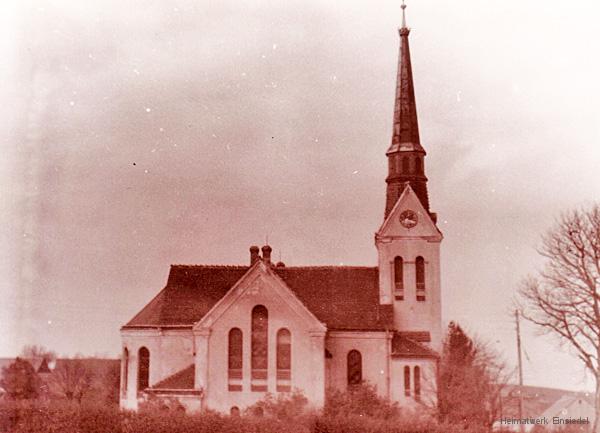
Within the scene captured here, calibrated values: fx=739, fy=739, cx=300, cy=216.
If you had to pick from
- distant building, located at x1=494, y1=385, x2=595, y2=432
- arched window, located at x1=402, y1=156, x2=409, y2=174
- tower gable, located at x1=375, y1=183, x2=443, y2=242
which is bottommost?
distant building, located at x1=494, y1=385, x2=595, y2=432

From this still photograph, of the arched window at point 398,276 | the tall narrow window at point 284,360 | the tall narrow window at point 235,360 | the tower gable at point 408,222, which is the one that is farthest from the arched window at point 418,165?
the tall narrow window at point 235,360

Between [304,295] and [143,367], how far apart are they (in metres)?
10.8

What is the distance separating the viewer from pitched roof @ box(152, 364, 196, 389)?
41.6m

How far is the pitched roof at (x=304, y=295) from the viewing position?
45.0m

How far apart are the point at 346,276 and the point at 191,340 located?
418 inches

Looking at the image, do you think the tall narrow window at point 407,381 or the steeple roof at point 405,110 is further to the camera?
the steeple roof at point 405,110

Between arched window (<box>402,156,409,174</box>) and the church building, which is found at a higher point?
arched window (<box>402,156,409,174</box>)

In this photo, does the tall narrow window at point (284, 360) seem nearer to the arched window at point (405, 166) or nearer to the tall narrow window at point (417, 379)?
the tall narrow window at point (417, 379)

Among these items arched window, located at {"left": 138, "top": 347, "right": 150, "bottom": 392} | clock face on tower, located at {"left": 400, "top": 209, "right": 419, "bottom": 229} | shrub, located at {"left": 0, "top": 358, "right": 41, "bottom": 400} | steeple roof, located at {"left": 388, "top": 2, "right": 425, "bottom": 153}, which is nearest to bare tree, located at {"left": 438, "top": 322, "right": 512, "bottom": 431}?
clock face on tower, located at {"left": 400, "top": 209, "right": 419, "bottom": 229}

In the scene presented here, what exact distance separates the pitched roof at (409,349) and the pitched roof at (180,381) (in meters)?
11.8

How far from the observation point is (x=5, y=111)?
92.6 ft

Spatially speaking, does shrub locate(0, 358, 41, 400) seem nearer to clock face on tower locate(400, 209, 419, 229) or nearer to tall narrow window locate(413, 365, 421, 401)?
tall narrow window locate(413, 365, 421, 401)

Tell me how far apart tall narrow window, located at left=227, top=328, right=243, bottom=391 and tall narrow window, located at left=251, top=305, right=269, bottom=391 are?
0.76 metres

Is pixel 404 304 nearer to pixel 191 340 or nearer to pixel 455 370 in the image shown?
pixel 455 370
